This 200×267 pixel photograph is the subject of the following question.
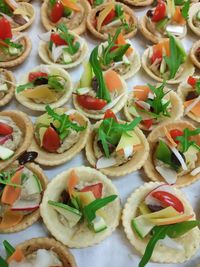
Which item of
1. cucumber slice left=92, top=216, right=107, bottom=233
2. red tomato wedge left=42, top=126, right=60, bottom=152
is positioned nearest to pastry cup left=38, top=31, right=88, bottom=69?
red tomato wedge left=42, top=126, right=60, bottom=152

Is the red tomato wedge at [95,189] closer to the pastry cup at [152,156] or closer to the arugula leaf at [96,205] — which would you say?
the arugula leaf at [96,205]

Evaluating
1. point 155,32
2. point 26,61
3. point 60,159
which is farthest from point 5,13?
point 60,159

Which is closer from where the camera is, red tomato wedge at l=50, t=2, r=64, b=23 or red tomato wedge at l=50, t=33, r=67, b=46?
red tomato wedge at l=50, t=33, r=67, b=46

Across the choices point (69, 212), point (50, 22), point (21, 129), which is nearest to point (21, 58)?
point (50, 22)

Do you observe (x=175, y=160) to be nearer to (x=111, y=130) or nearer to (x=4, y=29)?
(x=111, y=130)

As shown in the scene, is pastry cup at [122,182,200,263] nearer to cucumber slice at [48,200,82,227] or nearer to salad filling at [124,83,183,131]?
cucumber slice at [48,200,82,227]

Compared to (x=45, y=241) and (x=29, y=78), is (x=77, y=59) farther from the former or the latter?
(x=45, y=241)
